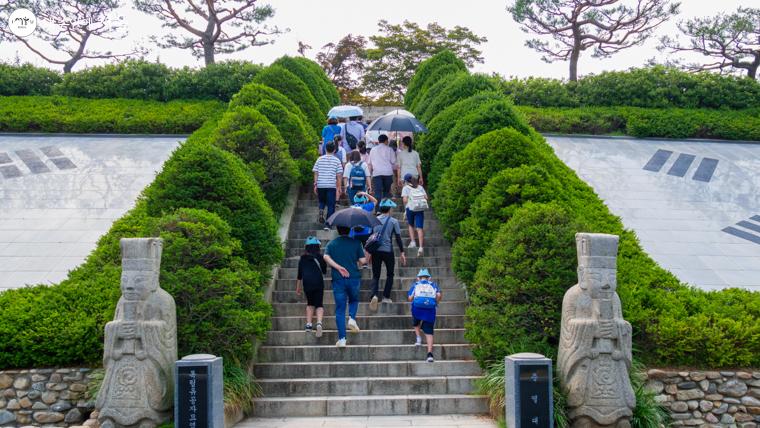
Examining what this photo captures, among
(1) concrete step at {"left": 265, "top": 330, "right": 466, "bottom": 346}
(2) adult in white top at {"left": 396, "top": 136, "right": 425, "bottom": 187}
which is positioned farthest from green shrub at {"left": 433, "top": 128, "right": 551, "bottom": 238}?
(2) adult in white top at {"left": 396, "top": 136, "right": 425, "bottom": 187}

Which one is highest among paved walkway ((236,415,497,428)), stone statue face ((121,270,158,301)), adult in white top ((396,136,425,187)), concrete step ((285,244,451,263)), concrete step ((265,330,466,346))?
adult in white top ((396,136,425,187))

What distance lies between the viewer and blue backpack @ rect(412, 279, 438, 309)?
11.0 metres

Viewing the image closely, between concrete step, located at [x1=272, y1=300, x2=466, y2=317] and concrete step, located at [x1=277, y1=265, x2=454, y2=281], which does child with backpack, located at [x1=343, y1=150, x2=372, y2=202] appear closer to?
concrete step, located at [x1=277, y1=265, x2=454, y2=281]

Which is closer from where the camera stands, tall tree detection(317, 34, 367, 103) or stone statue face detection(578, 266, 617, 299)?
stone statue face detection(578, 266, 617, 299)

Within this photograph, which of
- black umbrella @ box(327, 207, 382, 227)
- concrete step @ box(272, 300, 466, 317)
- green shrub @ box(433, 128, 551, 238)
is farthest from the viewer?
green shrub @ box(433, 128, 551, 238)

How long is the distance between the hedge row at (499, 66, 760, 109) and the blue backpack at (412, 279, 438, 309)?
17.1 metres

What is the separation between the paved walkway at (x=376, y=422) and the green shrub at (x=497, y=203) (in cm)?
260

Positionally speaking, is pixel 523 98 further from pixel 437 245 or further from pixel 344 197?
pixel 437 245

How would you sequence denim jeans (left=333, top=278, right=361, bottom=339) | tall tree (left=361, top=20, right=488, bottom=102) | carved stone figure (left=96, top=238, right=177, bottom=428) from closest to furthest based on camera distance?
carved stone figure (left=96, top=238, right=177, bottom=428), denim jeans (left=333, top=278, right=361, bottom=339), tall tree (left=361, top=20, right=488, bottom=102)

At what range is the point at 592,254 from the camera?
9477mm

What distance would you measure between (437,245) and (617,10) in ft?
62.4

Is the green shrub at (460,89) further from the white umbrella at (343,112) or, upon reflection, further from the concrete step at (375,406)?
the concrete step at (375,406)

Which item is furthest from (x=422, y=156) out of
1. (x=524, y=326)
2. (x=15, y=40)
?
(x=15, y=40)

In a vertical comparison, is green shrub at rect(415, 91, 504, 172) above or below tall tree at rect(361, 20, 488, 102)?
below
